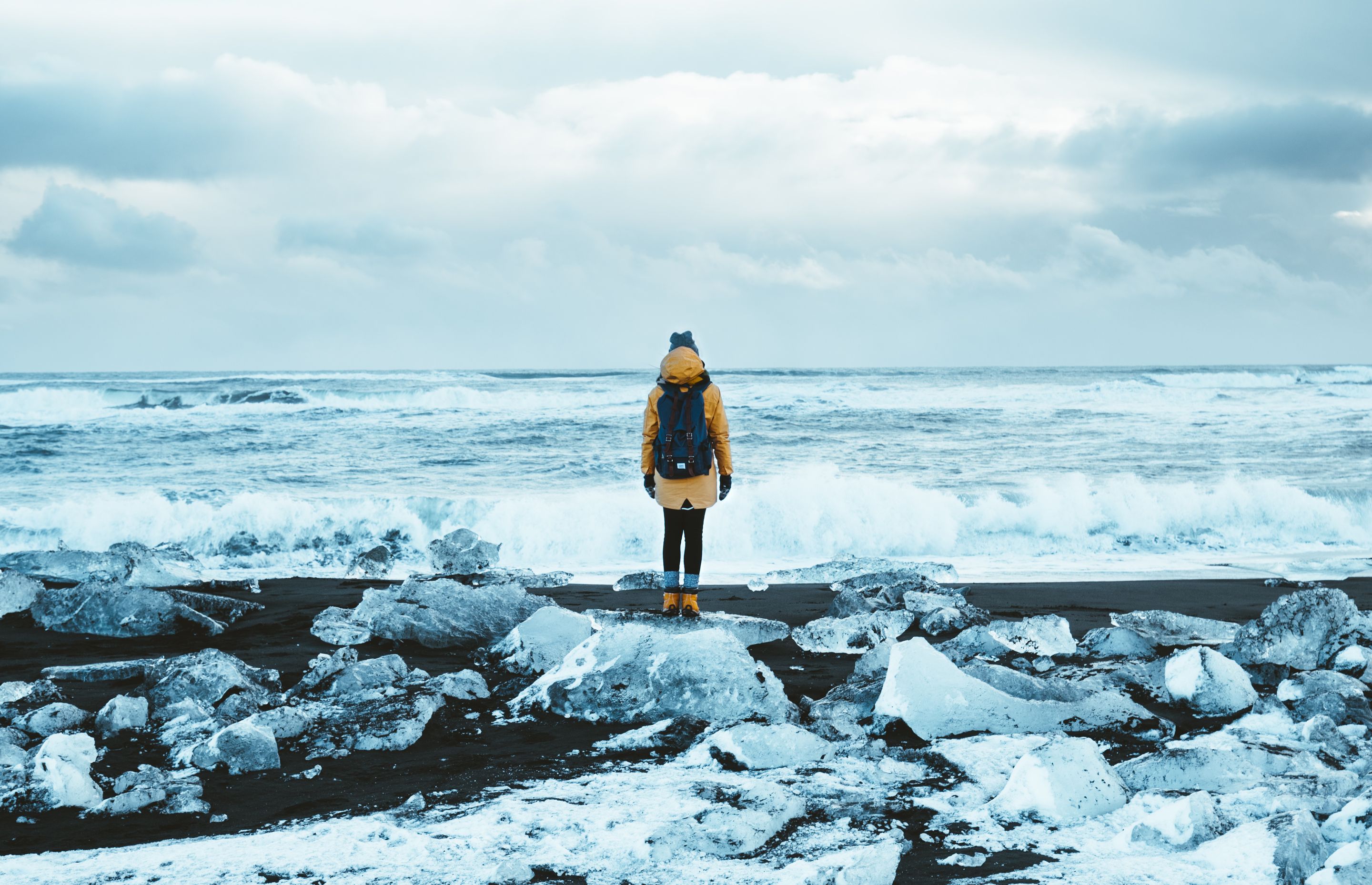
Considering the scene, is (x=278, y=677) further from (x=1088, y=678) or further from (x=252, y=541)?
(x=252, y=541)

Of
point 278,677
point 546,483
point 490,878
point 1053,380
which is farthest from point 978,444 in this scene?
point 1053,380

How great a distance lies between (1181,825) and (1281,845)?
26cm

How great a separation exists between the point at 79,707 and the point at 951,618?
4.83 meters

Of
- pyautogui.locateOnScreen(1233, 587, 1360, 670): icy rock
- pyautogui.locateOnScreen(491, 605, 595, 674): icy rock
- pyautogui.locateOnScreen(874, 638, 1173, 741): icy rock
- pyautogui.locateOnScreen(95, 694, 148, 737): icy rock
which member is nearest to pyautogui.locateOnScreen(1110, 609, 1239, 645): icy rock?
pyautogui.locateOnScreen(1233, 587, 1360, 670): icy rock

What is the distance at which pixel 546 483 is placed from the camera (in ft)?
48.1

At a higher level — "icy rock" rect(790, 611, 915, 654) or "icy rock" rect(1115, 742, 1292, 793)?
"icy rock" rect(1115, 742, 1292, 793)

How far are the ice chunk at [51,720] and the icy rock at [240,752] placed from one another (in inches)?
32.9

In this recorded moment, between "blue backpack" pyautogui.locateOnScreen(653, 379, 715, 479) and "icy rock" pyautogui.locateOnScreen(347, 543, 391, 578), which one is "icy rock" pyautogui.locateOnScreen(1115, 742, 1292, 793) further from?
"icy rock" pyautogui.locateOnScreen(347, 543, 391, 578)

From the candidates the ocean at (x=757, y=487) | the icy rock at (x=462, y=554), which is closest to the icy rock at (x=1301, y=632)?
the ocean at (x=757, y=487)

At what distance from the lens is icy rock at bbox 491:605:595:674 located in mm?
5008

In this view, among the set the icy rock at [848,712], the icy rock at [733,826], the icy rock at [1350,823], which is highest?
the icy rock at [1350,823]

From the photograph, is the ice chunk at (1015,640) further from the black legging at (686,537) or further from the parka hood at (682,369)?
the parka hood at (682,369)

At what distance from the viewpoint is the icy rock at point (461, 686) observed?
450 cm

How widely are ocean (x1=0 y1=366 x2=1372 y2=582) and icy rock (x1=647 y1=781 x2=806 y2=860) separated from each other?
5739 millimetres
